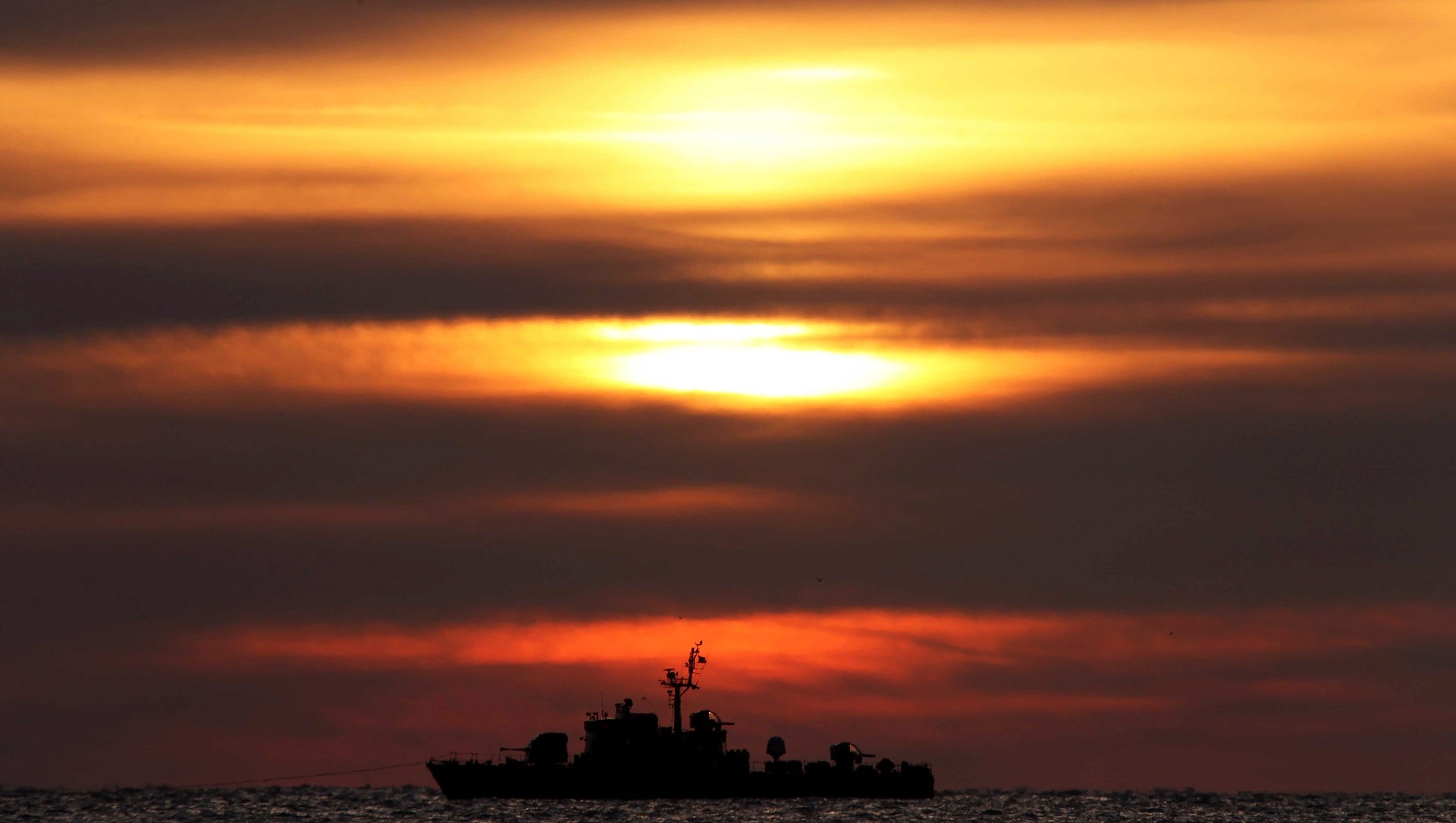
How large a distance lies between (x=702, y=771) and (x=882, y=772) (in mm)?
20267

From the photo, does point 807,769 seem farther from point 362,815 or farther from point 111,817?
point 111,817

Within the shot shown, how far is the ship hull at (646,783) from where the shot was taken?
175750 millimetres

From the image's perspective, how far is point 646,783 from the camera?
17588 centimetres

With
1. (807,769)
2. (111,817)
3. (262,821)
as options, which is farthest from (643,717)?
(111,817)

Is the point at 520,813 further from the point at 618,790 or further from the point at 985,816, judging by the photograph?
the point at 985,816

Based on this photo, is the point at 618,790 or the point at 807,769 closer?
the point at 618,790

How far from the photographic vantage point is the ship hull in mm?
175750

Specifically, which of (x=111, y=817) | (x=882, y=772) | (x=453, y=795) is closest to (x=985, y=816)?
(x=882, y=772)

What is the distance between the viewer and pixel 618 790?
6890 inches

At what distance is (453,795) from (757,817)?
28125 millimetres

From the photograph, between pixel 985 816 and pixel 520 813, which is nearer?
pixel 520 813

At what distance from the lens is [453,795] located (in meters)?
188

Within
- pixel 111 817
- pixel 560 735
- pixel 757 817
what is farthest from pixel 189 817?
pixel 757 817

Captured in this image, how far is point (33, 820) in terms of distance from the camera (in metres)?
188
